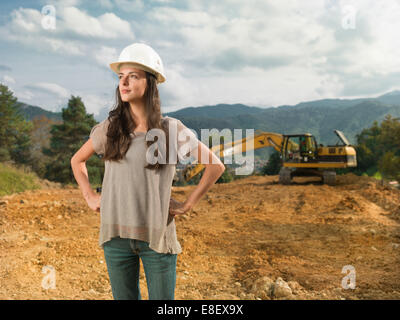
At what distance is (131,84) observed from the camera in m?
1.80

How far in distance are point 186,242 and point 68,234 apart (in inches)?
104

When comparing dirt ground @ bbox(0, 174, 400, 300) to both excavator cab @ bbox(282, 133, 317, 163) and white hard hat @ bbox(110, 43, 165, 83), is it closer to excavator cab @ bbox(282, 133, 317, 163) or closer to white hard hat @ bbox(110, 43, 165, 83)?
excavator cab @ bbox(282, 133, 317, 163)

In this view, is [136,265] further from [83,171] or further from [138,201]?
[83,171]

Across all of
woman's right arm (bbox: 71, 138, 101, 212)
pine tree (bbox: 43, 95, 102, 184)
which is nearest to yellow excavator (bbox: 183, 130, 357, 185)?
pine tree (bbox: 43, 95, 102, 184)

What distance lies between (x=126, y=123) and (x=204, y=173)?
1.64ft

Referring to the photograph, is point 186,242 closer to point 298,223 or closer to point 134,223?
point 298,223

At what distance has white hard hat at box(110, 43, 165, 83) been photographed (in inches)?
69.8

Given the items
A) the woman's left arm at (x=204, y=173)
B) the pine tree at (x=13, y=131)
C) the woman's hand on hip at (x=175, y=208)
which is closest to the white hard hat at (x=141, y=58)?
the woman's left arm at (x=204, y=173)

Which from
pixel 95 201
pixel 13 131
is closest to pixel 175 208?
pixel 95 201

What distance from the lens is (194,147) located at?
1.86 metres

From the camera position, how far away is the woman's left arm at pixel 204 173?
184 cm

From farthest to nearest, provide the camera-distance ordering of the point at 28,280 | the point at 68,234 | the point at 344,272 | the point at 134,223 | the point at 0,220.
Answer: the point at 0,220 < the point at 68,234 < the point at 344,272 < the point at 28,280 < the point at 134,223

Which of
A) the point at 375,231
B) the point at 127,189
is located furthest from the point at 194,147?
the point at 375,231
